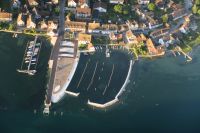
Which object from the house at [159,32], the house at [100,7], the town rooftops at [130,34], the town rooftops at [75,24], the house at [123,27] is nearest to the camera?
the town rooftops at [75,24]

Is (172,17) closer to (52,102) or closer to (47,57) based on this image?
(47,57)

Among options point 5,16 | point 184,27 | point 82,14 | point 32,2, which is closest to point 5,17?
point 5,16

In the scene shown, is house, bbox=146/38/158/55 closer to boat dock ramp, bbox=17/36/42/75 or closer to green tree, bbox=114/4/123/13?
green tree, bbox=114/4/123/13

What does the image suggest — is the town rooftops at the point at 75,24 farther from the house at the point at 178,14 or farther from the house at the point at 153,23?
the house at the point at 178,14

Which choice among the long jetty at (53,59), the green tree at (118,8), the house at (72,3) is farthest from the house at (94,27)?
the house at (72,3)

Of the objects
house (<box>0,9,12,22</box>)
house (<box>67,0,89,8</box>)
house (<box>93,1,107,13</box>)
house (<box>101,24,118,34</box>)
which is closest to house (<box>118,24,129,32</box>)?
house (<box>101,24,118,34</box>)

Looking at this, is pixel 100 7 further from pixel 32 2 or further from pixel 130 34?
pixel 32 2

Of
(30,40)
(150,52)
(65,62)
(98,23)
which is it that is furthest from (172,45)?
(30,40)
